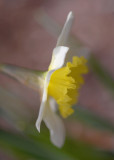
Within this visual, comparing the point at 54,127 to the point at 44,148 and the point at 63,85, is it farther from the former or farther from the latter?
the point at 44,148

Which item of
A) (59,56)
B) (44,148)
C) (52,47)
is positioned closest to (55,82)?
(59,56)

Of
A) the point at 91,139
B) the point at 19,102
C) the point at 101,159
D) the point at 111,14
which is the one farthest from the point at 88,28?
the point at 101,159

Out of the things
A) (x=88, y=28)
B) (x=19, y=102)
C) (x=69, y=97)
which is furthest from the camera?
(x=88, y=28)

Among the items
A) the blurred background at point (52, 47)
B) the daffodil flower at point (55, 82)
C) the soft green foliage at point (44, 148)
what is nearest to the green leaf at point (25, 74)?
the daffodil flower at point (55, 82)

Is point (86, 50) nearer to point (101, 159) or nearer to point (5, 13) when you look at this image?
point (101, 159)

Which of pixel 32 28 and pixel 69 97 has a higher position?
pixel 69 97

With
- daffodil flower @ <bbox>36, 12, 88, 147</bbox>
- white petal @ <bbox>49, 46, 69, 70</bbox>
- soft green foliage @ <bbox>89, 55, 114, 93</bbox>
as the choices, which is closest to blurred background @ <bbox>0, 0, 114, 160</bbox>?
soft green foliage @ <bbox>89, 55, 114, 93</bbox>

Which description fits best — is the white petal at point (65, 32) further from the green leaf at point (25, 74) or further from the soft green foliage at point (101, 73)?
the soft green foliage at point (101, 73)

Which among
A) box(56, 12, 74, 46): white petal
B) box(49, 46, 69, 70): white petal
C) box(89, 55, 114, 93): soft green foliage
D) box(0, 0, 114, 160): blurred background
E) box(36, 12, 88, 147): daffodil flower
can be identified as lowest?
box(0, 0, 114, 160): blurred background

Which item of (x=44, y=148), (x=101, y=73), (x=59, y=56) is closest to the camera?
(x=59, y=56)

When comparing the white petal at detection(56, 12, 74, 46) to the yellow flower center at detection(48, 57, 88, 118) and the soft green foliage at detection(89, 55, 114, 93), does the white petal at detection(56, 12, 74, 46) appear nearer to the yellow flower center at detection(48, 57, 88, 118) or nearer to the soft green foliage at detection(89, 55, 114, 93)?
the yellow flower center at detection(48, 57, 88, 118)

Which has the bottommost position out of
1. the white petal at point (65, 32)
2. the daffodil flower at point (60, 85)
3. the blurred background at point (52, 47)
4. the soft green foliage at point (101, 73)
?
the blurred background at point (52, 47)
